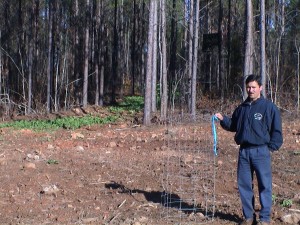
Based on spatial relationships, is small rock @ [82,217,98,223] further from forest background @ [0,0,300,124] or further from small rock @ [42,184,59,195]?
forest background @ [0,0,300,124]

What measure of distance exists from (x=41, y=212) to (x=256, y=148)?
9.72 feet

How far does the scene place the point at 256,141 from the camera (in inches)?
230

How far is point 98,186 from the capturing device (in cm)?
805

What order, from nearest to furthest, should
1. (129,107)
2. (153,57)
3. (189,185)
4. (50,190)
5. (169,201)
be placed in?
(169,201)
(50,190)
(189,185)
(153,57)
(129,107)

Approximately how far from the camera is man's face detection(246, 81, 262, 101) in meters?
5.80

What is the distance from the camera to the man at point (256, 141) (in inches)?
229

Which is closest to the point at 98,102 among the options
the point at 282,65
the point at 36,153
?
the point at 282,65

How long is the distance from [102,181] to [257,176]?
10.4 ft

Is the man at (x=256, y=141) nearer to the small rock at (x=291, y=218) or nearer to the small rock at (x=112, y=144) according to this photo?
the small rock at (x=291, y=218)

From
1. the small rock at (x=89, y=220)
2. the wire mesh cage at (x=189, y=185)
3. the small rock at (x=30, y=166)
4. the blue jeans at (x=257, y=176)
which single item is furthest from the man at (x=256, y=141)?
the small rock at (x=30, y=166)

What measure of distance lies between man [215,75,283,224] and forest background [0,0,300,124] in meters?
11.0

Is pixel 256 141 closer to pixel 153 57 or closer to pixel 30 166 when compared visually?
pixel 30 166

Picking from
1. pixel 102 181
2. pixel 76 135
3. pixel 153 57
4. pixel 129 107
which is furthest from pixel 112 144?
pixel 129 107

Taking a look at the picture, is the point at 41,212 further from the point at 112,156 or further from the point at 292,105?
the point at 292,105
